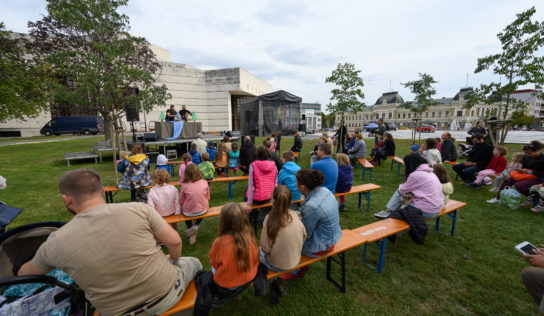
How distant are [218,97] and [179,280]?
91.0 feet

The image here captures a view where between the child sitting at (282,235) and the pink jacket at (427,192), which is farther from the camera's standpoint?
the pink jacket at (427,192)

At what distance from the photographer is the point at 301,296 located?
2518 millimetres

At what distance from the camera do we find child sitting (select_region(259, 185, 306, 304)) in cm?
208

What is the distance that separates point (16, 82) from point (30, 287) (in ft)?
51.5

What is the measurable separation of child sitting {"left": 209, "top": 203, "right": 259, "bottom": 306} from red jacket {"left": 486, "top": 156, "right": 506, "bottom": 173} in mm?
7654

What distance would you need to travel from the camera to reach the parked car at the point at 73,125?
84.3 ft

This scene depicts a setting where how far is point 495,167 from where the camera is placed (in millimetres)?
6027

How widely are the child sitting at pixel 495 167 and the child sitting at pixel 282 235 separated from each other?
6.69 metres

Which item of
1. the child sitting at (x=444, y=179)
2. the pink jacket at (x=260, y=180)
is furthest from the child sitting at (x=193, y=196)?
the child sitting at (x=444, y=179)

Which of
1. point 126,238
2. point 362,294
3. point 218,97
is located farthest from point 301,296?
point 218,97

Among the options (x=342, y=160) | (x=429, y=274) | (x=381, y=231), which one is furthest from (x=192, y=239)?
(x=429, y=274)

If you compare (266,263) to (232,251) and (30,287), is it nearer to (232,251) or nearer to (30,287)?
(232,251)

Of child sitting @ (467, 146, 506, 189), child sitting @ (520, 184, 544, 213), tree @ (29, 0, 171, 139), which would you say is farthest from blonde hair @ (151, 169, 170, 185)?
child sitting @ (467, 146, 506, 189)

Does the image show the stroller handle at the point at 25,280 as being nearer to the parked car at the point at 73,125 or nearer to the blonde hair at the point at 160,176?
the blonde hair at the point at 160,176
